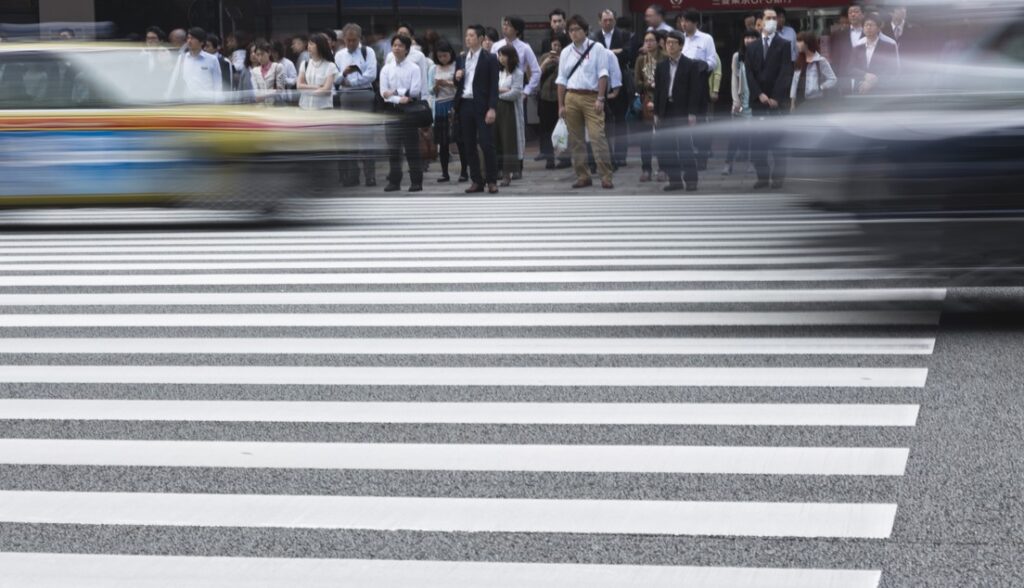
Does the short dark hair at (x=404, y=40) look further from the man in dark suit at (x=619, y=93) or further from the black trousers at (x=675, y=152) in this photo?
the black trousers at (x=675, y=152)

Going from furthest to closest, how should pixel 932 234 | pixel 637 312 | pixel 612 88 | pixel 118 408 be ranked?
pixel 612 88 < pixel 637 312 < pixel 932 234 < pixel 118 408

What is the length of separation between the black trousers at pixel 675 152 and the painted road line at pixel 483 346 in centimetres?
894

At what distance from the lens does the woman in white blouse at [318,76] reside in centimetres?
1777

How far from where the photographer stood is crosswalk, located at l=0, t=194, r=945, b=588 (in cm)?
432

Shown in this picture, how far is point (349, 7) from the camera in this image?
27625mm

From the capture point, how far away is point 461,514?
15.4ft

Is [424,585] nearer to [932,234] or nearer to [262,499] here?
[262,499]

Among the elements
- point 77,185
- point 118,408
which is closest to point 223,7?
point 77,185

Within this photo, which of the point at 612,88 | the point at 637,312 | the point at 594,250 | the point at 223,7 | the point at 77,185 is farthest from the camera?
the point at 223,7

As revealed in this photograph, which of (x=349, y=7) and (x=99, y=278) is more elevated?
(x=349, y=7)


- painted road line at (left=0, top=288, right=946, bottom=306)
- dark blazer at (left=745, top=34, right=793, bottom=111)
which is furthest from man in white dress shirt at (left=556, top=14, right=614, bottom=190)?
painted road line at (left=0, top=288, right=946, bottom=306)

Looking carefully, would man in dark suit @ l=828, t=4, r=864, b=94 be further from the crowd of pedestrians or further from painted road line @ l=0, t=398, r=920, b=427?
painted road line @ l=0, t=398, r=920, b=427

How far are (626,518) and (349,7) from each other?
23.9 m

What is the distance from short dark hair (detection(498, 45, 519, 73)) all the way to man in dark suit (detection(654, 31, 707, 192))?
1.73 m
